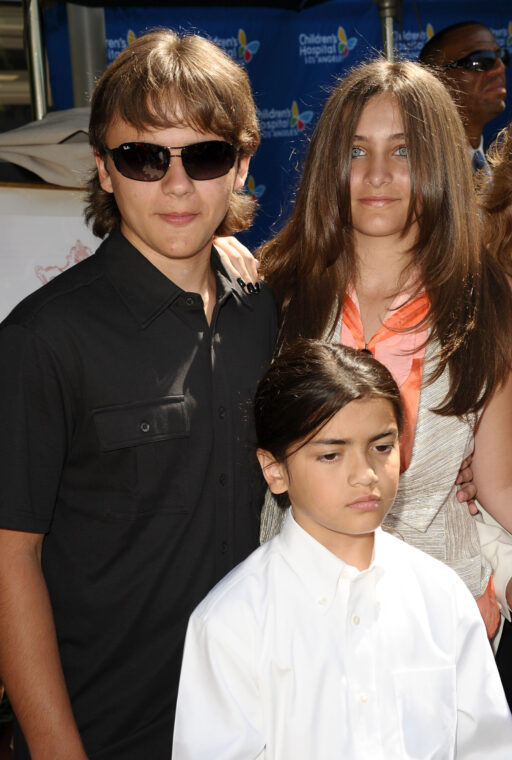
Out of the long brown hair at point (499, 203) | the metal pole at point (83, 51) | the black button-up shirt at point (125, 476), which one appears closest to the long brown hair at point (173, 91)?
the black button-up shirt at point (125, 476)

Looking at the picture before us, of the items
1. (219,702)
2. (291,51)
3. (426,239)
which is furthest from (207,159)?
(291,51)

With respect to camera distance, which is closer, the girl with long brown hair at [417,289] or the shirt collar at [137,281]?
the shirt collar at [137,281]

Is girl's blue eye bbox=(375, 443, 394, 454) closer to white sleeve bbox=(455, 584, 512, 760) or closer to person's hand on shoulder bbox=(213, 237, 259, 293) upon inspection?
white sleeve bbox=(455, 584, 512, 760)

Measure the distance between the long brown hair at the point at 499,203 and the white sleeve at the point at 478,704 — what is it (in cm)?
124

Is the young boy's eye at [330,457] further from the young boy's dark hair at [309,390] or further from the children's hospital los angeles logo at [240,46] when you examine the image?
the children's hospital los angeles logo at [240,46]

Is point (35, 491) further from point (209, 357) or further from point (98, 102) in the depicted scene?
point (98, 102)

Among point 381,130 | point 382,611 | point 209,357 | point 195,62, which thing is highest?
point 195,62

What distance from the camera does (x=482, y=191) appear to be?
2844mm

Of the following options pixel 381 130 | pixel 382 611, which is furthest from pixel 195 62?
pixel 382 611

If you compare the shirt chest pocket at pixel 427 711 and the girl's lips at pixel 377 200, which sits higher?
the girl's lips at pixel 377 200

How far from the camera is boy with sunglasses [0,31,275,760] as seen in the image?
1.72m

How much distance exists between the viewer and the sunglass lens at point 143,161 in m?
1.88

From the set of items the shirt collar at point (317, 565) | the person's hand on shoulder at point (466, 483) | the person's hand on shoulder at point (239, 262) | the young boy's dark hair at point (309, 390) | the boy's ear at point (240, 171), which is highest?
the boy's ear at point (240, 171)

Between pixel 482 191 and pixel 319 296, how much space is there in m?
0.87
